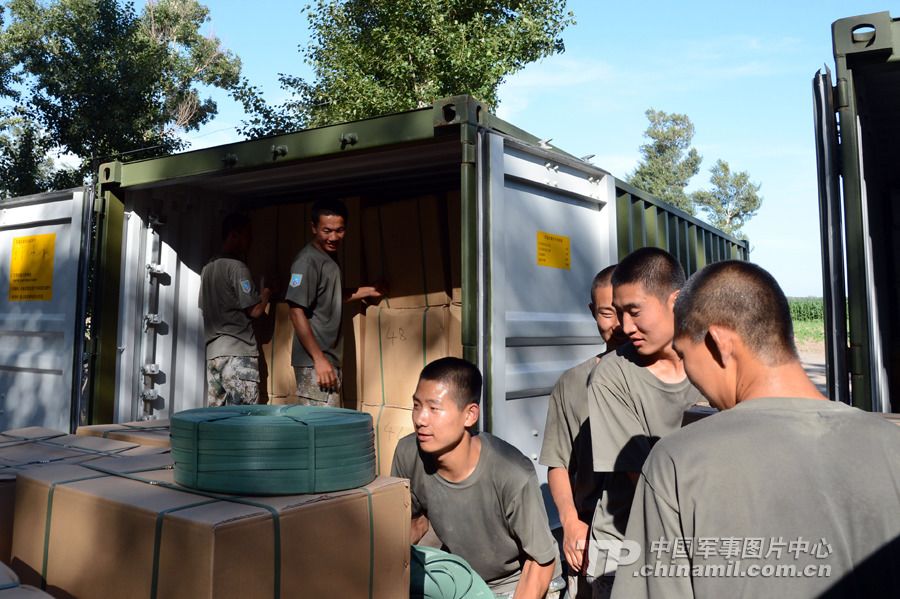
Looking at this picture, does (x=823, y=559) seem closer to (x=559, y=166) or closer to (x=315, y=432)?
(x=315, y=432)

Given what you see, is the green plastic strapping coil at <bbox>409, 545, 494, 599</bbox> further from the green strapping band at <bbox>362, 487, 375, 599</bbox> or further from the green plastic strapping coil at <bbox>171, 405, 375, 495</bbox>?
the green plastic strapping coil at <bbox>171, 405, 375, 495</bbox>

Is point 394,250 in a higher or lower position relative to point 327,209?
lower

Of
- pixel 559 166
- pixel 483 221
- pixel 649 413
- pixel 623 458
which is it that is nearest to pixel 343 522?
pixel 623 458

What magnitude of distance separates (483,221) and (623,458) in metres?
1.59

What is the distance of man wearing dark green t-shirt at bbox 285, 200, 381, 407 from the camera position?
4.51 m

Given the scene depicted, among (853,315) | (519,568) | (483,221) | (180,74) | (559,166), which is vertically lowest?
(519,568)

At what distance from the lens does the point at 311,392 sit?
4.57 m

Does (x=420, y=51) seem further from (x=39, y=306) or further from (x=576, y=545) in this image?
(x=576, y=545)

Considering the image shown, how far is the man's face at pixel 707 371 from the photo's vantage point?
1327mm

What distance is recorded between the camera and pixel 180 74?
21.1 metres

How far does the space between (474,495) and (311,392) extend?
2114mm

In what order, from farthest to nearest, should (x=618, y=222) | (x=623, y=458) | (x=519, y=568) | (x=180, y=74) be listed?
(x=180, y=74)
(x=618, y=222)
(x=519, y=568)
(x=623, y=458)

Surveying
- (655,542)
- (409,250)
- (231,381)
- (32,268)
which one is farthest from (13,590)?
(32,268)

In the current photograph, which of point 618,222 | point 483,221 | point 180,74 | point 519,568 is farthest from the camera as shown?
point 180,74
